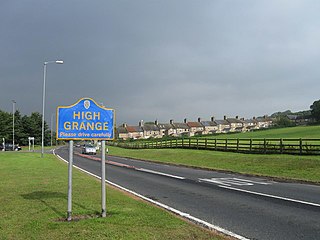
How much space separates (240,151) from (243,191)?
18.4 meters

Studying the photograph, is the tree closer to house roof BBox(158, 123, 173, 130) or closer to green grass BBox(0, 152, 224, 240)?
house roof BBox(158, 123, 173, 130)

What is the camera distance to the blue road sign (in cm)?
715

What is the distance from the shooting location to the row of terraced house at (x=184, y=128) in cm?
16488

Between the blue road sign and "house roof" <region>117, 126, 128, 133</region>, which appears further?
"house roof" <region>117, 126, 128, 133</region>

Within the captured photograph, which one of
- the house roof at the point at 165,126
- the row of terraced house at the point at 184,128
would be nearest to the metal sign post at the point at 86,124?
the row of terraced house at the point at 184,128

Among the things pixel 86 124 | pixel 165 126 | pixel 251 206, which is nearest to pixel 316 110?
pixel 165 126

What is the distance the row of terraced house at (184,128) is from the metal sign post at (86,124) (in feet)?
498

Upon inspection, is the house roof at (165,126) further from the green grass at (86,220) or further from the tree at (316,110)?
the green grass at (86,220)

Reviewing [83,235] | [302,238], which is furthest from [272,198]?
[83,235]

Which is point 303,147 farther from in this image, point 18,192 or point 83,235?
point 83,235

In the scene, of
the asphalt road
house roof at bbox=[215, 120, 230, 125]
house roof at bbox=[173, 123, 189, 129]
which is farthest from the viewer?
house roof at bbox=[215, 120, 230, 125]

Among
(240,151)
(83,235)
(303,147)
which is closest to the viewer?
(83,235)

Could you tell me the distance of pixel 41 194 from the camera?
9.80 m

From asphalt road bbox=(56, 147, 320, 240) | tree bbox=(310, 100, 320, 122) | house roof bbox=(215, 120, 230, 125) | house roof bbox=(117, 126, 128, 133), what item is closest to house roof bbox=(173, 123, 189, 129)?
house roof bbox=(215, 120, 230, 125)
